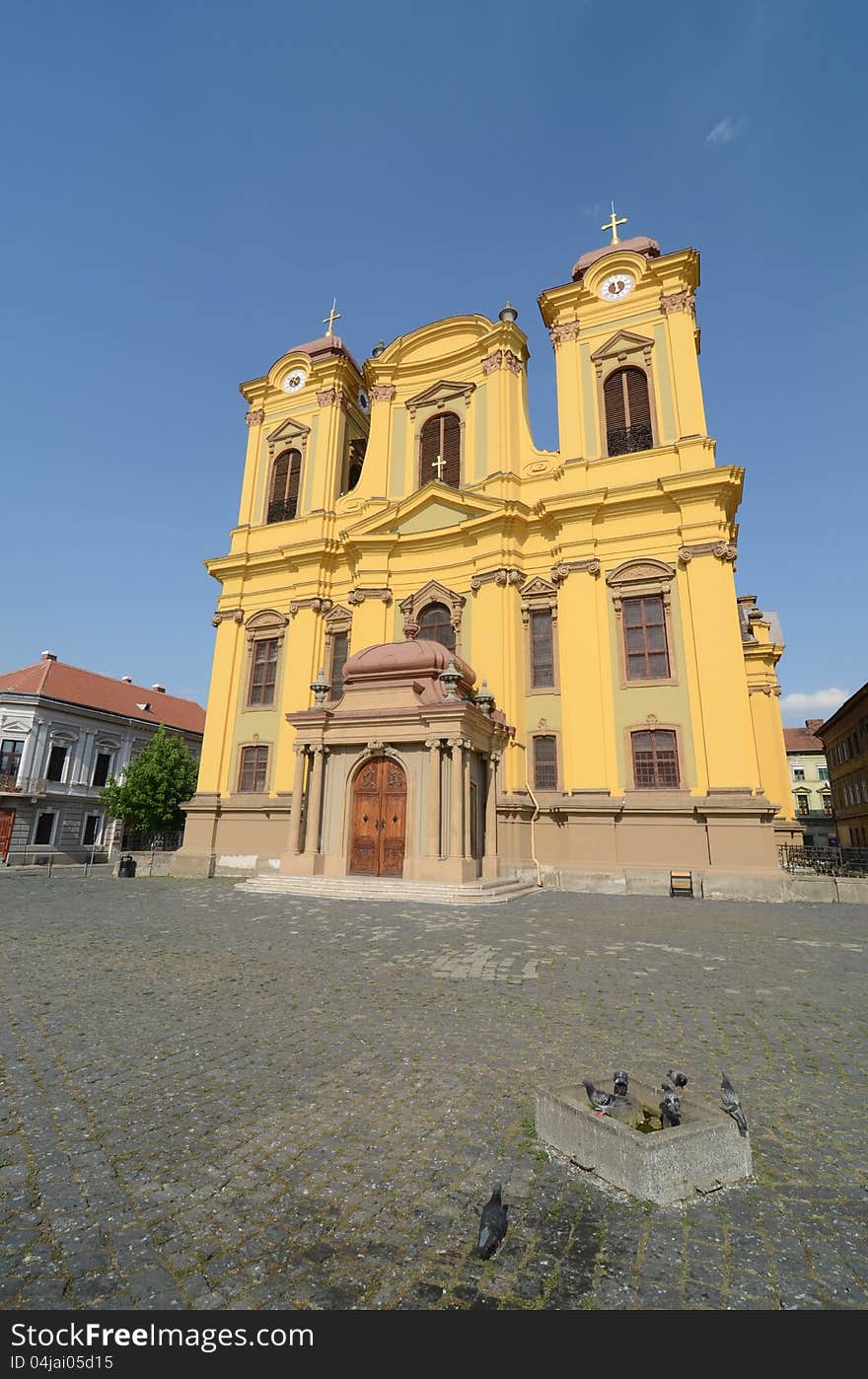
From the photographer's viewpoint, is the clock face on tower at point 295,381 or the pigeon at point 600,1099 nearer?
the pigeon at point 600,1099

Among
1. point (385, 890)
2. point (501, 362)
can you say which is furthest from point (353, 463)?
point (385, 890)

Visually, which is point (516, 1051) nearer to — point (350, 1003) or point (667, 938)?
point (350, 1003)

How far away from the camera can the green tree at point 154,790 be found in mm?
32094

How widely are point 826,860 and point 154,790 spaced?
3143cm

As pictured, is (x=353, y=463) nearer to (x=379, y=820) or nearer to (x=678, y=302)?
(x=678, y=302)

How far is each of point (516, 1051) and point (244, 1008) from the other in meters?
2.77

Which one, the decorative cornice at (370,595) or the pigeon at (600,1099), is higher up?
the decorative cornice at (370,595)

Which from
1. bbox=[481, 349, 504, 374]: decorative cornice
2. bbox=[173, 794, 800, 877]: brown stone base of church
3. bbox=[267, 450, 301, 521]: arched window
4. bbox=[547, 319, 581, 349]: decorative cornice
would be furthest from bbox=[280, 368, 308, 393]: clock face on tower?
bbox=[173, 794, 800, 877]: brown stone base of church

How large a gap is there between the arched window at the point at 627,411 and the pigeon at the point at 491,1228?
80.3ft

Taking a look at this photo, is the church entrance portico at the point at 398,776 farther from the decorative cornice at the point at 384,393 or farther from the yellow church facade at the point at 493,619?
the decorative cornice at the point at 384,393

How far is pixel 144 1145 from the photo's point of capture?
344cm

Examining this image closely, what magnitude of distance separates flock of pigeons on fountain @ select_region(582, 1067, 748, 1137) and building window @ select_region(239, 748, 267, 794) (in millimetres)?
23189

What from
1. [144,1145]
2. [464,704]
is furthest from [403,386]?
[144,1145]

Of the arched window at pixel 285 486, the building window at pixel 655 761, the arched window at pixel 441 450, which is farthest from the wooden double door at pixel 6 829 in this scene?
the building window at pixel 655 761
